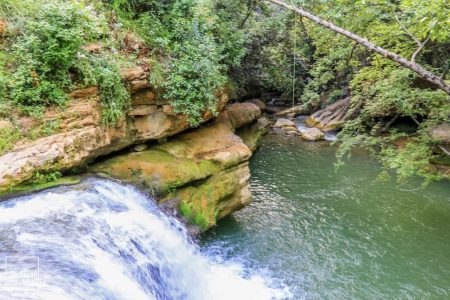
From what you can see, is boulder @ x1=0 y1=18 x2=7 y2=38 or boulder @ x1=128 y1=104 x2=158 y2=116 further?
boulder @ x1=128 y1=104 x2=158 y2=116

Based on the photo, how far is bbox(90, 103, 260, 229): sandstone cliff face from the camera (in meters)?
6.38

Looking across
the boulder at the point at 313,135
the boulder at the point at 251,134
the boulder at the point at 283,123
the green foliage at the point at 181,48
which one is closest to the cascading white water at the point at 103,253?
the green foliage at the point at 181,48

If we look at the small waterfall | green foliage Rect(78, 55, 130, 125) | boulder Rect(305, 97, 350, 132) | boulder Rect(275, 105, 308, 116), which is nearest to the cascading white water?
green foliage Rect(78, 55, 130, 125)

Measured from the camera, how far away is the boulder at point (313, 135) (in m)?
16.4

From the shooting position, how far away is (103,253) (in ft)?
13.2

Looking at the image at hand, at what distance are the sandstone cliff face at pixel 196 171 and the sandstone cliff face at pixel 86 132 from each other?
39 cm

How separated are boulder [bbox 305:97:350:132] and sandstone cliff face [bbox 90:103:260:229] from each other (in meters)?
10.6

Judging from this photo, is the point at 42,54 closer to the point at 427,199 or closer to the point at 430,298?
the point at 430,298

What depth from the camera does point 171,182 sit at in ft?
21.6

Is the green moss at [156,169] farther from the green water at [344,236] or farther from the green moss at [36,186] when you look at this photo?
the green water at [344,236]

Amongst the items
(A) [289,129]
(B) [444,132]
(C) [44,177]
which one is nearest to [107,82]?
(C) [44,177]

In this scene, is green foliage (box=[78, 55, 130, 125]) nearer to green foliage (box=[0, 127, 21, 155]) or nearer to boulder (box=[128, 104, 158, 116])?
boulder (box=[128, 104, 158, 116])

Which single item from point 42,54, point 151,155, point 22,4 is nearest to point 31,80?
point 42,54

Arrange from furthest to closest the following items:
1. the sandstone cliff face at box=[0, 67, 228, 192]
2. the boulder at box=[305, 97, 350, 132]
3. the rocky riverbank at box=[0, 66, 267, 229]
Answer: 1. the boulder at box=[305, 97, 350, 132]
2. the rocky riverbank at box=[0, 66, 267, 229]
3. the sandstone cliff face at box=[0, 67, 228, 192]
